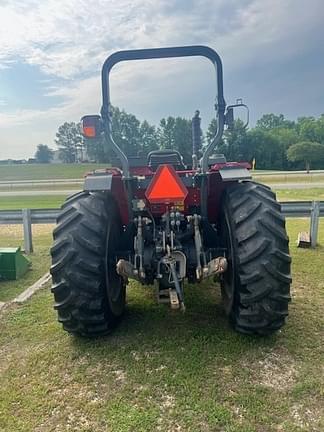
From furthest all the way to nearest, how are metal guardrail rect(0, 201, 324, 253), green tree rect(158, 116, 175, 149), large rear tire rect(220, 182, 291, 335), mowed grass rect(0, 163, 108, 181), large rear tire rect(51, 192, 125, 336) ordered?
mowed grass rect(0, 163, 108, 181) < metal guardrail rect(0, 201, 324, 253) < green tree rect(158, 116, 175, 149) < large rear tire rect(51, 192, 125, 336) < large rear tire rect(220, 182, 291, 335)

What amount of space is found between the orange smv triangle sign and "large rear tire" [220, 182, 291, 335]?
494 mm

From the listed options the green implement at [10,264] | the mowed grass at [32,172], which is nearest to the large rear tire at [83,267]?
the green implement at [10,264]

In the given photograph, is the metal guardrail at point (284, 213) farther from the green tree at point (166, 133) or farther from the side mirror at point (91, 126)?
the side mirror at point (91, 126)

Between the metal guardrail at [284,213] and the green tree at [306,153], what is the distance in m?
34.0

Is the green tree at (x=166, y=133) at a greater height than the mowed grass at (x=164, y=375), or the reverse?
the green tree at (x=166, y=133)

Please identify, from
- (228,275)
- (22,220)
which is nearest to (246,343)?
(228,275)

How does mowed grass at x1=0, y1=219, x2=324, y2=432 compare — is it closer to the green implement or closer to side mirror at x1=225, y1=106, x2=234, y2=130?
the green implement

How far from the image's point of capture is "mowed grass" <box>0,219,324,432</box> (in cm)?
221

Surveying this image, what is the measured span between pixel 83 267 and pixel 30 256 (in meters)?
3.66

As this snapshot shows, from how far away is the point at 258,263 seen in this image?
278 centimetres

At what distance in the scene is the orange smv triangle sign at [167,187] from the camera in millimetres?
2797

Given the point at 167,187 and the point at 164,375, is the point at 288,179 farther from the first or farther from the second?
the point at 164,375

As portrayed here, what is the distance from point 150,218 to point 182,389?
A: 1.38 meters

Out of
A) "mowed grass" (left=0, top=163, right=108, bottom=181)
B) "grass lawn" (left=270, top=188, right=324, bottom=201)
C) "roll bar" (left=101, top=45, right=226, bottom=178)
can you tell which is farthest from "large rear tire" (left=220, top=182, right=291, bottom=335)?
"mowed grass" (left=0, top=163, right=108, bottom=181)
